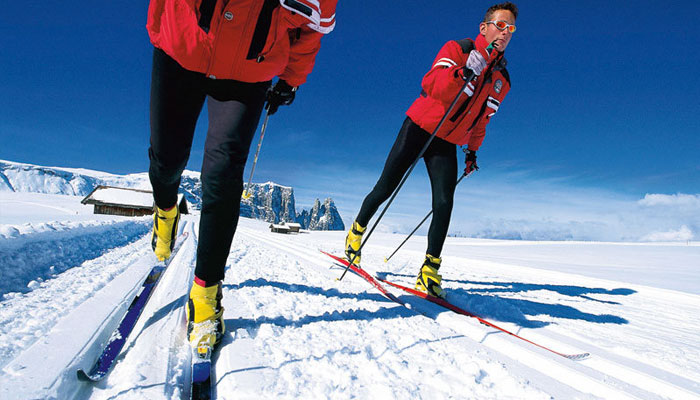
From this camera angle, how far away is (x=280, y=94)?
1.90 meters

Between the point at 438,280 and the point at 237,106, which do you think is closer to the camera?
the point at 237,106

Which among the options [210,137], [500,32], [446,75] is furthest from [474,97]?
[210,137]

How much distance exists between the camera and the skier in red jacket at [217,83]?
Result: 1334 mm

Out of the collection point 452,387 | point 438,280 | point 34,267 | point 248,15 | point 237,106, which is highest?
point 248,15

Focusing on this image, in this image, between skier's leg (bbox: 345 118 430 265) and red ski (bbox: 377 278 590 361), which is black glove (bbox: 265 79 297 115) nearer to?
skier's leg (bbox: 345 118 430 265)

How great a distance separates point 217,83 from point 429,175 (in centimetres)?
210

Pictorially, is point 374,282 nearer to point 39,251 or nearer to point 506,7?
point 506,7

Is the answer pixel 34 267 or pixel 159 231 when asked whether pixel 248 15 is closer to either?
pixel 159 231

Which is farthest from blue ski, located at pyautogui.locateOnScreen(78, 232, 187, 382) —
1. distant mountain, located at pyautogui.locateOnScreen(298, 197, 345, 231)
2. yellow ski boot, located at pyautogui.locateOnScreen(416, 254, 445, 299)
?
distant mountain, located at pyautogui.locateOnScreen(298, 197, 345, 231)

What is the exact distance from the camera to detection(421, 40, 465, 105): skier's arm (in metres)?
2.60

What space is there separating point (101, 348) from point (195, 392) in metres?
0.43

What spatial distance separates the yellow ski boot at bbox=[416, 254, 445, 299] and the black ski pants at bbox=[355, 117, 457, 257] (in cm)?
8

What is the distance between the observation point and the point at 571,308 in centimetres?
255

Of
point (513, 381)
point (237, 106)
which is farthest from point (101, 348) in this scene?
point (513, 381)
